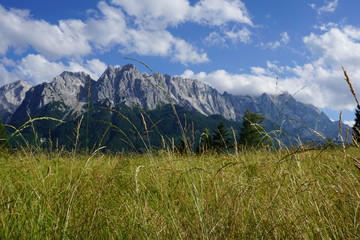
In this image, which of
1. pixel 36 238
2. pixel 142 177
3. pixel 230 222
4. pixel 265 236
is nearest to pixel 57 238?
pixel 36 238

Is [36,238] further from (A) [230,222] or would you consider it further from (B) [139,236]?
(A) [230,222]

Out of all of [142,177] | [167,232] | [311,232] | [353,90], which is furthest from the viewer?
[142,177]

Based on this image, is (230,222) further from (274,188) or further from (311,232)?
(274,188)

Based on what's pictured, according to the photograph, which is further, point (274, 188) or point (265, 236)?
point (274, 188)

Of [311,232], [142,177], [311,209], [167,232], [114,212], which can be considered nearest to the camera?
[311,232]

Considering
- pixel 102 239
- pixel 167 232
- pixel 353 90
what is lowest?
pixel 102 239

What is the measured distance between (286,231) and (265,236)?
145 millimetres

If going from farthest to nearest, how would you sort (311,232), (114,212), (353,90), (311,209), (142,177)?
(142,177) → (114,212) → (311,209) → (311,232) → (353,90)

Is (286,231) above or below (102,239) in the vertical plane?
above

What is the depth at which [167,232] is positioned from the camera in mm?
2049

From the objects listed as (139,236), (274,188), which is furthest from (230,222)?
(274,188)

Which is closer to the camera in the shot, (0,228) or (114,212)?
(0,228)

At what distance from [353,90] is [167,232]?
155cm

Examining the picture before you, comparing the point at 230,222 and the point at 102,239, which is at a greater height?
Result: the point at 230,222
